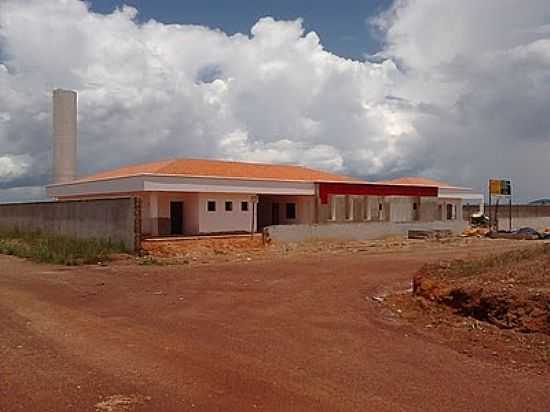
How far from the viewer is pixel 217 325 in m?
11.8

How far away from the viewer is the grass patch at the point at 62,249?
25.8m

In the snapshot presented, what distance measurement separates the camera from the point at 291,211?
43094 millimetres

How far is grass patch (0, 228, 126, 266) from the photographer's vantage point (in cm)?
2580

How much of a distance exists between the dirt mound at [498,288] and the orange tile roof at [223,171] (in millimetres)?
21994

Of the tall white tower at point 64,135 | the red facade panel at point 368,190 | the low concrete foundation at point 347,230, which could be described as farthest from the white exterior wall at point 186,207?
the tall white tower at point 64,135

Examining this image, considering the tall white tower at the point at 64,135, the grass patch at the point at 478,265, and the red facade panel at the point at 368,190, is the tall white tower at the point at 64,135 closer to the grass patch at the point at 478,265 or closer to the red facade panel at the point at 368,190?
the red facade panel at the point at 368,190

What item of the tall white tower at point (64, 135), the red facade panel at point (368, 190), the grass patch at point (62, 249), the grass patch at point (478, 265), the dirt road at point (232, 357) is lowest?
the dirt road at point (232, 357)

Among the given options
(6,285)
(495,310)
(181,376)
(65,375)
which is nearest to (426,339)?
(495,310)

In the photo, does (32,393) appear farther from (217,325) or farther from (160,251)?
(160,251)

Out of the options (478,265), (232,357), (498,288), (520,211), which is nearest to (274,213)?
(478,265)

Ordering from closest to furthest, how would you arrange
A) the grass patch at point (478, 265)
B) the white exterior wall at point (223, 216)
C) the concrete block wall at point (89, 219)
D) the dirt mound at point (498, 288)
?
1. the dirt mound at point (498, 288)
2. the grass patch at point (478, 265)
3. the concrete block wall at point (89, 219)
4. the white exterior wall at point (223, 216)

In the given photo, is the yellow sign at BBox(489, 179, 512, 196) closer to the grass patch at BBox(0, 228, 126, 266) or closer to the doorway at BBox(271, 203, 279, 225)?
the doorway at BBox(271, 203, 279, 225)

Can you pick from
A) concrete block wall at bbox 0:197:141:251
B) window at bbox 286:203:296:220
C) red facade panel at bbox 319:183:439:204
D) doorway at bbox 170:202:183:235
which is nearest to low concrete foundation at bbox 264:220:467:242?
red facade panel at bbox 319:183:439:204

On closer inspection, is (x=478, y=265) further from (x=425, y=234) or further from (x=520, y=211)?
(x=520, y=211)
